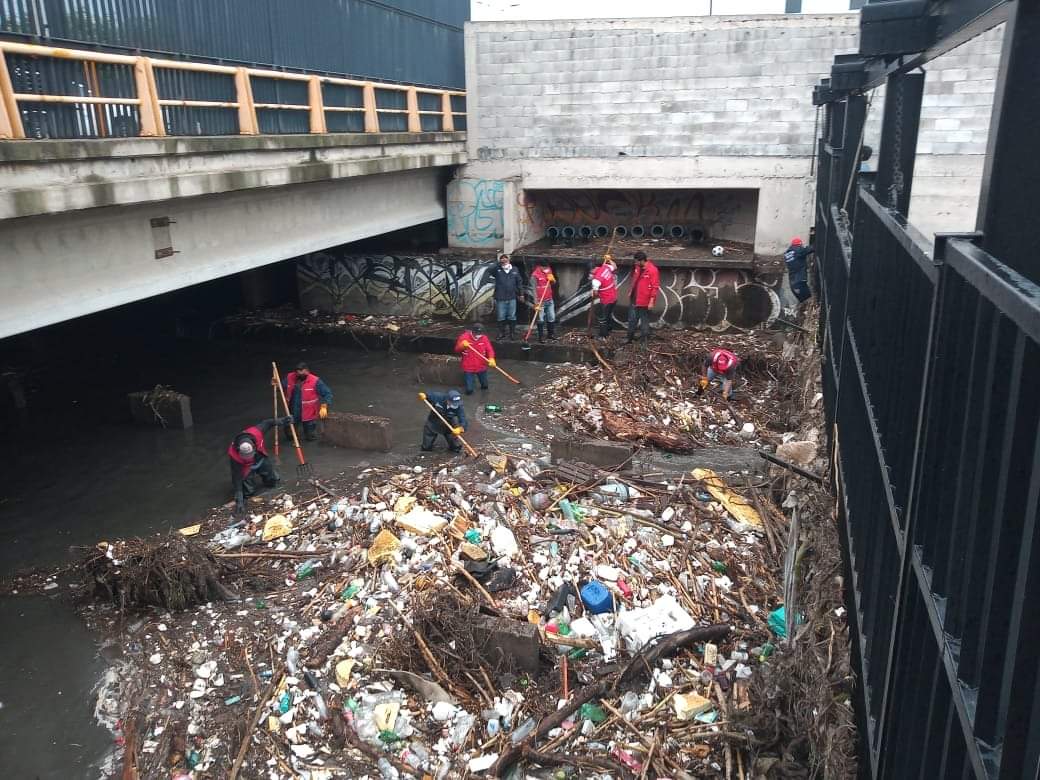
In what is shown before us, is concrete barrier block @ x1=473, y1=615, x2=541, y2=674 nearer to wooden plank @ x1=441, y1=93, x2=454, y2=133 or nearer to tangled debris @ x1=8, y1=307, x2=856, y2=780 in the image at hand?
tangled debris @ x1=8, y1=307, x2=856, y2=780

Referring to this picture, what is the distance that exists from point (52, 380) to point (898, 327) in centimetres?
1693

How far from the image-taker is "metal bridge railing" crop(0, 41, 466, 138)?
786 centimetres

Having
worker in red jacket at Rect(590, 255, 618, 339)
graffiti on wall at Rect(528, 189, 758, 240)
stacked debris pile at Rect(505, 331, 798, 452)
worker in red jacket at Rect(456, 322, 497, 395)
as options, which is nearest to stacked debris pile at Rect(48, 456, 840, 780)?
stacked debris pile at Rect(505, 331, 798, 452)

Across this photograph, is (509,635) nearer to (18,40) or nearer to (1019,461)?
(1019,461)

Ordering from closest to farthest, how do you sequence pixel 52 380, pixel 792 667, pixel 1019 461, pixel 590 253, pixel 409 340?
pixel 1019 461 → pixel 792 667 → pixel 52 380 → pixel 409 340 → pixel 590 253

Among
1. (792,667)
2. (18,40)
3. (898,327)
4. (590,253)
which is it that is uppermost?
(18,40)

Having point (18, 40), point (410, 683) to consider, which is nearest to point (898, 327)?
point (410, 683)

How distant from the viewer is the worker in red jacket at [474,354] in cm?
1362

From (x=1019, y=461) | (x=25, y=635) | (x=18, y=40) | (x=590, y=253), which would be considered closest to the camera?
(x=1019, y=461)

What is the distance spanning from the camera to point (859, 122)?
6.93m

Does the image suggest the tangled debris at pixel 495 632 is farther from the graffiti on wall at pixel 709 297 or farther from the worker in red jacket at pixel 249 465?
the graffiti on wall at pixel 709 297

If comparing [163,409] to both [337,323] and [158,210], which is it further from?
[337,323]

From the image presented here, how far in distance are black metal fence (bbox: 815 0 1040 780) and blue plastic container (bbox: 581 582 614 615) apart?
11.6 ft

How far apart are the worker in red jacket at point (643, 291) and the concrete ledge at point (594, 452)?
5.78 meters
